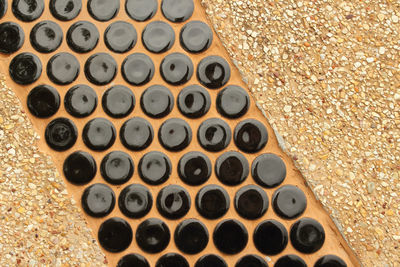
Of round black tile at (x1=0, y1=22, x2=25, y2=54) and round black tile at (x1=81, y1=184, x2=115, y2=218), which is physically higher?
round black tile at (x1=0, y1=22, x2=25, y2=54)

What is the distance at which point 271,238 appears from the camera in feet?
6.84

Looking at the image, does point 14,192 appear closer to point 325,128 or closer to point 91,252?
point 91,252

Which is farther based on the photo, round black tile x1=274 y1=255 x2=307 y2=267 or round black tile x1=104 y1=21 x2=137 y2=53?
round black tile x1=104 y1=21 x2=137 y2=53

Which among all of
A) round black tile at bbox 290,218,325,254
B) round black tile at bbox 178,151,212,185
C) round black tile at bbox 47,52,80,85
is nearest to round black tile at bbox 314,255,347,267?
round black tile at bbox 290,218,325,254

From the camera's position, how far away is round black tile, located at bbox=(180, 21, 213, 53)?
7.15ft

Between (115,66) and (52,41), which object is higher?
(52,41)

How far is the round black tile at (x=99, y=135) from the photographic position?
2139mm

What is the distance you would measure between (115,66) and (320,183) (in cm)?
125

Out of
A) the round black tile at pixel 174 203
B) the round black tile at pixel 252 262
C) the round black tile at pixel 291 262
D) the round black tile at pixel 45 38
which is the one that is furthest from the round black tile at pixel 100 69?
the round black tile at pixel 291 262

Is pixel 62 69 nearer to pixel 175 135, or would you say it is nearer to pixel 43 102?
pixel 43 102

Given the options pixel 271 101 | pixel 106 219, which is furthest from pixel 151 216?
pixel 271 101

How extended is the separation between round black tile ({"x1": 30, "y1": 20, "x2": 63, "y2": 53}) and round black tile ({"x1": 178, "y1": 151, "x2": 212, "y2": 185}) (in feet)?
3.10

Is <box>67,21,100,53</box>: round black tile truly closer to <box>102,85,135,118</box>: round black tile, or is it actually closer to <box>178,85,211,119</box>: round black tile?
<box>102,85,135,118</box>: round black tile

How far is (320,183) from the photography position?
2.10m
